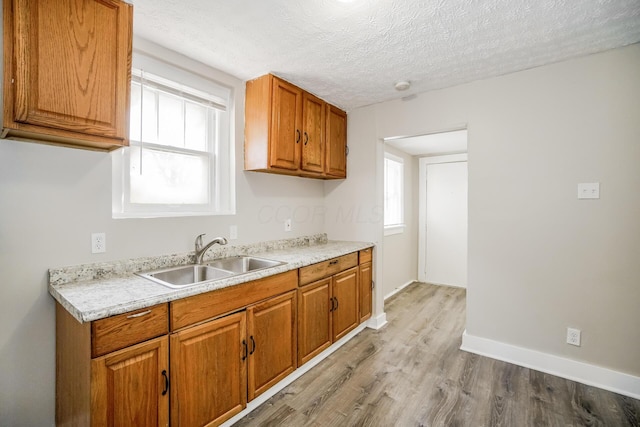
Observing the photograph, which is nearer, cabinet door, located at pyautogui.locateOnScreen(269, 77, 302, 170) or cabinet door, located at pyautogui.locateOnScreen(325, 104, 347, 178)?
cabinet door, located at pyautogui.locateOnScreen(269, 77, 302, 170)

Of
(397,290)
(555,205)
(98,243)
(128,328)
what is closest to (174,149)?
(98,243)

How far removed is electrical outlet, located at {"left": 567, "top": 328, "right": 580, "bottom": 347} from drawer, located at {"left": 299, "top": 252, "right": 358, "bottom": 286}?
1.72m

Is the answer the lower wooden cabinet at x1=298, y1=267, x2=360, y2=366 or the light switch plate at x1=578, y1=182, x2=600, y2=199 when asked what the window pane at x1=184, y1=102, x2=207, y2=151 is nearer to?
the lower wooden cabinet at x1=298, y1=267, x2=360, y2=366

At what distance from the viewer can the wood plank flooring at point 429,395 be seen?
1773 millimetres

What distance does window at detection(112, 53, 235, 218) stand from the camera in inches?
75.0

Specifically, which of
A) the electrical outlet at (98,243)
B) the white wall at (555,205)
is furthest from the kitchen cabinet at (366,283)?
the electrical outlet at (98,243)

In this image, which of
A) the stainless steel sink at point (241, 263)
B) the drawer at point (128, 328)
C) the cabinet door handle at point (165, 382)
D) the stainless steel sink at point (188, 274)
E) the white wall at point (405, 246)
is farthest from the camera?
the white wall at point (405, 246)

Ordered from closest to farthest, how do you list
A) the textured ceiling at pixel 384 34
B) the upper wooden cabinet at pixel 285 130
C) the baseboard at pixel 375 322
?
the textured ceiling at pixel 384 34 < the upper wooden cabinet at pixel 285 130 < the baseboard at pixel 375 322

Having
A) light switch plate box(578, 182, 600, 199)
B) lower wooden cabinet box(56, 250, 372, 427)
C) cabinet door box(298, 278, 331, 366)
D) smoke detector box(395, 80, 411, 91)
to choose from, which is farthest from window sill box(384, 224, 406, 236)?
light switch plate box(578, 182, 600, 199)

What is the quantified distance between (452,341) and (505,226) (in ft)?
3.91

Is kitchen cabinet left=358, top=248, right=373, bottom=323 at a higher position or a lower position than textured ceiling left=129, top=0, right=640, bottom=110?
lower

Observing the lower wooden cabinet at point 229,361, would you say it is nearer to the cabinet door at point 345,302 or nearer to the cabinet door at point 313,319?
the cabinet door at point 313,319

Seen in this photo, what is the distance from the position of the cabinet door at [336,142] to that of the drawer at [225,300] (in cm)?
138

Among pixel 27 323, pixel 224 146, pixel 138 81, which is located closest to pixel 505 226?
pixel 224 146
